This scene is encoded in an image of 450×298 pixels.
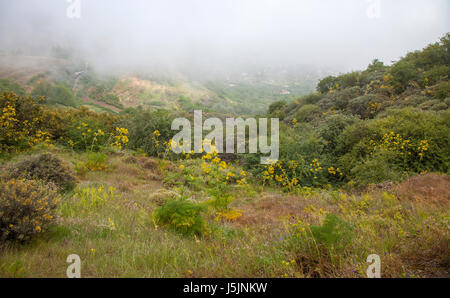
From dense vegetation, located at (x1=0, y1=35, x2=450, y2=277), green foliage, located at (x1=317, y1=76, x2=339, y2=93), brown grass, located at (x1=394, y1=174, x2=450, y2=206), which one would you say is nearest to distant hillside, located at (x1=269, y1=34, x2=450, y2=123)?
green foliage, located at (x1=317, y1=76, x2=339, y2=93)

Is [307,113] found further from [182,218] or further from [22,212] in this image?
[22,212]

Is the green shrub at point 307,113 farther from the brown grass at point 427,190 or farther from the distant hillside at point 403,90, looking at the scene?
the brown grass at point 427,190

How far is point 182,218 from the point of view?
11.2ft

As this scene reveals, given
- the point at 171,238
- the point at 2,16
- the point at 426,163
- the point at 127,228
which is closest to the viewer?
the point at 171,238

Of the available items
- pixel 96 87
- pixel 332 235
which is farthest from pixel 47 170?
pixel 96 87

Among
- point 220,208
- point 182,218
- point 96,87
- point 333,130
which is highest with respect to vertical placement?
point 96,87

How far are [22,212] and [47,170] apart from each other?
280cm

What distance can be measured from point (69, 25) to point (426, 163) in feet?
405

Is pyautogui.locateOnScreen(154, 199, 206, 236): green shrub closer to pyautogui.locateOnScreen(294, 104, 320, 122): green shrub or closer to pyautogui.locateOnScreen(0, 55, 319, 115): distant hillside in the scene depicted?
pyautogui.locateOnScreen(294, 104, 320, 122): green shrub

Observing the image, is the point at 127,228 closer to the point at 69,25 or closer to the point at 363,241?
→ the point at 363,241

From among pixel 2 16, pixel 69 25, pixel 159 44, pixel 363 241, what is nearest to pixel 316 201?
pixel 363 241

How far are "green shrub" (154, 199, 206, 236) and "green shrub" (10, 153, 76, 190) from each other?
2751 mm

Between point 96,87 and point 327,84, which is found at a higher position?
point 96,87

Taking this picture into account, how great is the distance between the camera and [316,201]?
19.7 feet
